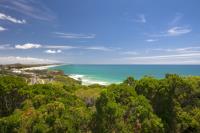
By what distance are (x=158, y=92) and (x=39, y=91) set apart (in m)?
7.94

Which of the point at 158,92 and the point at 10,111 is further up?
the point at 158,92

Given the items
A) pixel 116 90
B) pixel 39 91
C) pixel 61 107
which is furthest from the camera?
pixel 39 91

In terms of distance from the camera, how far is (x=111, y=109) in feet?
40.2

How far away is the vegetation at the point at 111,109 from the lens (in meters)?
12.0

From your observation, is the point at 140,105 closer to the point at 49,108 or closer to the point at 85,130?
the point at 85,130

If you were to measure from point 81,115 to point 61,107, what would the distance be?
1065mm

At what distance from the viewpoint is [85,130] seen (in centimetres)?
1271

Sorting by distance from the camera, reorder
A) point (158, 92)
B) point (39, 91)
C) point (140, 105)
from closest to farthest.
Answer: point (140, 105) → point (158, 92) → point (39, 91)

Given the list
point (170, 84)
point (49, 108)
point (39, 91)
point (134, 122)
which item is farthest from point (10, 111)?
point (170, 84)

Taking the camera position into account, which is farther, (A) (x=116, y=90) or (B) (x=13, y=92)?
(B) (x=13, y=92)

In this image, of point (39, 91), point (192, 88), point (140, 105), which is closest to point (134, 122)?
point (140, 105)

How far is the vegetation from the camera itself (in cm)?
1198

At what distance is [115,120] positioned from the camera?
12.3m

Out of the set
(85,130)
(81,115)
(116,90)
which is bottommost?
(85,130)
